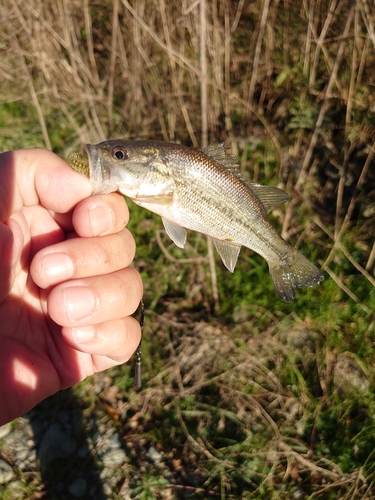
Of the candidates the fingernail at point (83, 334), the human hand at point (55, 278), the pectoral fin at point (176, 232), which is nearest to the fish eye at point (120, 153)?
the human hand at point (55, 278)

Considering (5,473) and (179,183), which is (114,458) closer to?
(5,473)

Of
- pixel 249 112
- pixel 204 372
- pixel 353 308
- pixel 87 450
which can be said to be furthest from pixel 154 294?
pixel 249 112

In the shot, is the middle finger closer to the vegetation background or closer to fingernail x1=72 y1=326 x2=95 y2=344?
fingernail x1=72 y1=326 x2=95 y2=344

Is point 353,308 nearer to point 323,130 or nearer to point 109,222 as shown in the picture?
point 323,130

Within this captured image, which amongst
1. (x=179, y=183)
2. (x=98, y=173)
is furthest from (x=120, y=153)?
(x=179, y=183)

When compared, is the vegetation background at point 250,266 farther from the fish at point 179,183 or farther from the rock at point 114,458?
the fish at point 179,183

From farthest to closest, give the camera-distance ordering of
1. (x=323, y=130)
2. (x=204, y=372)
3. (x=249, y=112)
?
(x=249, y=112)
(x=323, y=130)
(x=204, y=372)
